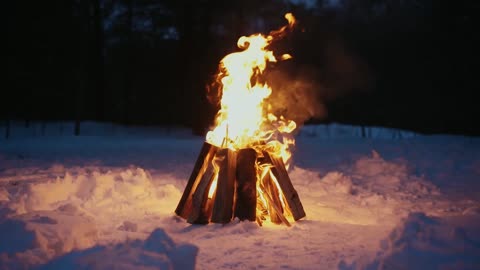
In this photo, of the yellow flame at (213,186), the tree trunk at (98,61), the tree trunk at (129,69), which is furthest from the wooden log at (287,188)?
the tree trunk at (98,61)

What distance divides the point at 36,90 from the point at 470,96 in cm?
2102

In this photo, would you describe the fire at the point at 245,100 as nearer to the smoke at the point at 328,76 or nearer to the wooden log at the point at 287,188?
the wooden log at the point at 287,188

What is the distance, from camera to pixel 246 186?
218 inches

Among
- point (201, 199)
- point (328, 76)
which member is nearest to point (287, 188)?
point (201, 199)

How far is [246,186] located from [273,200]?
0.43 metres

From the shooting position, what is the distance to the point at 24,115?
71.4 feet

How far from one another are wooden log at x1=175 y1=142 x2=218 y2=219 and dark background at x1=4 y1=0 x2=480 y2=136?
43.5ft

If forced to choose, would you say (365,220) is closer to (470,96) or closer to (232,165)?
(232,165)

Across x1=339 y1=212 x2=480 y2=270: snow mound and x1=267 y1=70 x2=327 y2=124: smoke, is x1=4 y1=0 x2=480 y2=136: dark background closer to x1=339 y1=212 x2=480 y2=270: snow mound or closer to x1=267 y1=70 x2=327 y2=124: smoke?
x1=267 y1=70 x2=327 y2=124: smoke

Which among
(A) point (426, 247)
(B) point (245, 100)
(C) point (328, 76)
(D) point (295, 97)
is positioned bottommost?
(A) point (426, 247)

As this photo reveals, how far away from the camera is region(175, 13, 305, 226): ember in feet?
17.9

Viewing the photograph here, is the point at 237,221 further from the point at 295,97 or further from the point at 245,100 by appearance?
the point at 295,97

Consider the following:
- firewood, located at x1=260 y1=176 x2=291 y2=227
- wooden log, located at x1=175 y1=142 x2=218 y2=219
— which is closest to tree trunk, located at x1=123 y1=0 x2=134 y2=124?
wooden log, located at x1=175 y1=142 x2=218 y2=219

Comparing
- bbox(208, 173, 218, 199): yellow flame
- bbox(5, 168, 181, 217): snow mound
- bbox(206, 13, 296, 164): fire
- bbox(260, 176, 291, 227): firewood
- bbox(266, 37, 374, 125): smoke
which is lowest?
bbox(5, 168, 181, 217): snow mound
